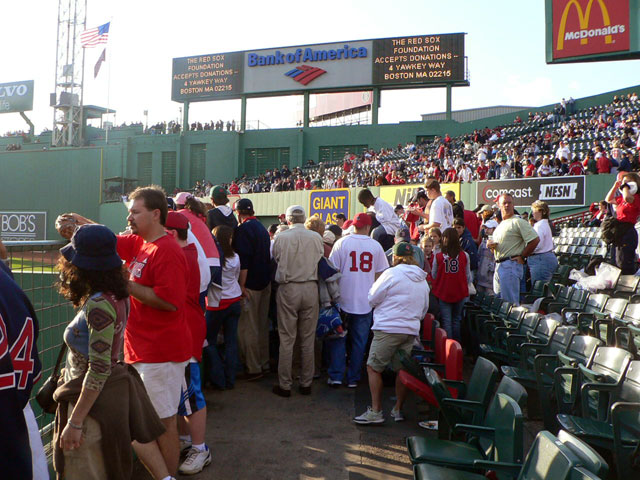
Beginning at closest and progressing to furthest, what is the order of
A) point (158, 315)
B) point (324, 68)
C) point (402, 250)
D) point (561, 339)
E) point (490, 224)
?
point (158, 315)
point (402, 250)
point (561, 339)
point (490, 224)
point (324, 68)

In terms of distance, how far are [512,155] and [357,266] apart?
54.2 ft

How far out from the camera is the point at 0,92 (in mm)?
42031

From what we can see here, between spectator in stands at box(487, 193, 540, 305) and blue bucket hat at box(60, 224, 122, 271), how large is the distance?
17.1 ft

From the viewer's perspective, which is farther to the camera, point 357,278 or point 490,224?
point 490,224

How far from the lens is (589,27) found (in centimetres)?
2147

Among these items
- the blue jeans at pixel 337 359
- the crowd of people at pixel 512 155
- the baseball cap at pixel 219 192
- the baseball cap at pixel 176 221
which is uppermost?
the crowd of people at pixel 512 155

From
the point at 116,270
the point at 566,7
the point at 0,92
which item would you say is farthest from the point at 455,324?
the point at 0,92

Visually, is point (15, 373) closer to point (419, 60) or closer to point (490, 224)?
point (490, 224)

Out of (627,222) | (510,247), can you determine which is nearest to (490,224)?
(627,222)

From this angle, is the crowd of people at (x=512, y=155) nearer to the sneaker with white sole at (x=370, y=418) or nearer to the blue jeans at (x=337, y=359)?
the blue jeans at (x=337, y=359)

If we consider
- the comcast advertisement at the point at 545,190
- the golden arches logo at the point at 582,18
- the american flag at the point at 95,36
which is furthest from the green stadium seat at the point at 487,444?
the american flag at the point at 95,36

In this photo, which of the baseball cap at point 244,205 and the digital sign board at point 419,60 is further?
the digital sign board at point 419,60

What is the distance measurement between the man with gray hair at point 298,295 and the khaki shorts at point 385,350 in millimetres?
815

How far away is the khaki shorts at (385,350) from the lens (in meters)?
4.47
